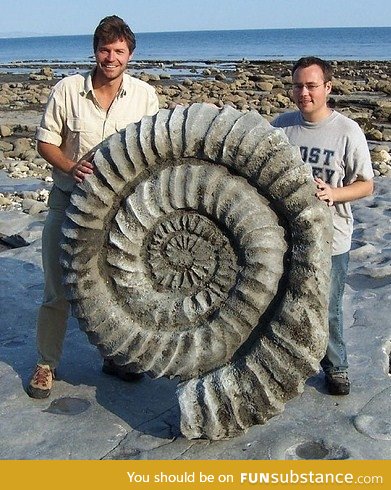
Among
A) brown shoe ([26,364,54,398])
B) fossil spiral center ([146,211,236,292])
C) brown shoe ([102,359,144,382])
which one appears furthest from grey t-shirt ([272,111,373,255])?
brown shoe ([26,364,54,398])

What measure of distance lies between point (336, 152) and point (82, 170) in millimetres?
1218

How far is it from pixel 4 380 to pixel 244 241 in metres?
1.74

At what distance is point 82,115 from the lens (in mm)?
3707

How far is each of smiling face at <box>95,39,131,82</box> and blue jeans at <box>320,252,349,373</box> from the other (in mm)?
1466

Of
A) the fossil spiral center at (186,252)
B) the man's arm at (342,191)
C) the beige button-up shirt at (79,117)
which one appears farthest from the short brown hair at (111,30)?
the man's arm at (342,191)

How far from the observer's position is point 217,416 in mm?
3287

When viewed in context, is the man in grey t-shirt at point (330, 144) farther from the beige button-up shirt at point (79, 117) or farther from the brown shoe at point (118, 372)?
the brown shoe at point (118, 372)

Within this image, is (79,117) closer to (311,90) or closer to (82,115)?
(82,115)

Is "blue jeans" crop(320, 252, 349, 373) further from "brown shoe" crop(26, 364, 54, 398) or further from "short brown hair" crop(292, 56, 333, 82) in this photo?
"brown shoe" crop(26, 364, 54, 398)

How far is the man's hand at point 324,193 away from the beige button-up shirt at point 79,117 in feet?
3.61

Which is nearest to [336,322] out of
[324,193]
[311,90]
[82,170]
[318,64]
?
[324,193]

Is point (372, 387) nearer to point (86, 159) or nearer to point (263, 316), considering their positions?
point (263, 316)

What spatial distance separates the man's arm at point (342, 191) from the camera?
3.22m

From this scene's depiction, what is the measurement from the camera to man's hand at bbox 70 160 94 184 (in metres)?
3.41
